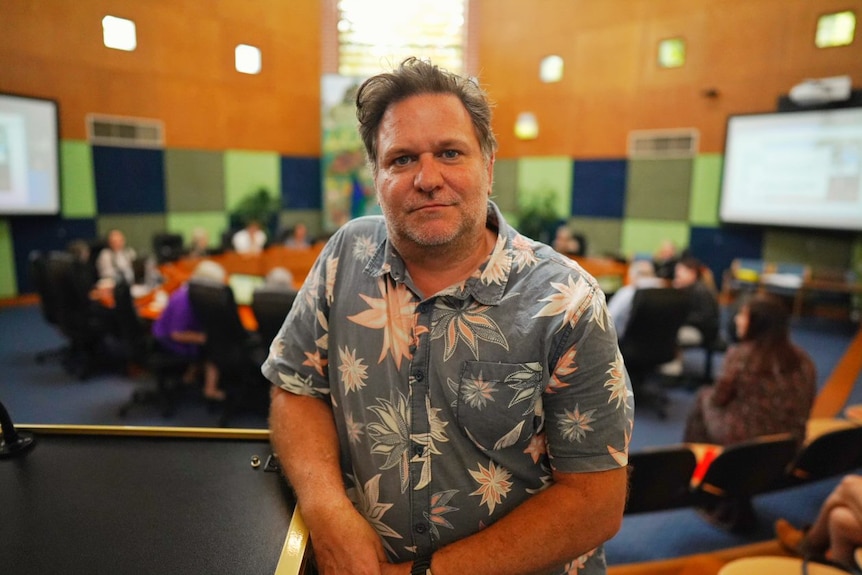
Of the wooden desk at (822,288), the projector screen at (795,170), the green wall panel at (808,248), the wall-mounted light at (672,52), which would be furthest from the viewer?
the wall-mounted light at (672,52)

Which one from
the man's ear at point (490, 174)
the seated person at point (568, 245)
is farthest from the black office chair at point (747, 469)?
the seated person at point (568, 245)

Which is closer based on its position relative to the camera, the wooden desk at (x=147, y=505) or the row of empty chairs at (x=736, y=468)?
the wooden desk at (x=147, y=505)

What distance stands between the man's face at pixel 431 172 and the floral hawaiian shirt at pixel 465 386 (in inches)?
4.3

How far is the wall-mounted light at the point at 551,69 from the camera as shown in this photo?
8992 mm

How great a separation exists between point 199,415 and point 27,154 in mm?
3099

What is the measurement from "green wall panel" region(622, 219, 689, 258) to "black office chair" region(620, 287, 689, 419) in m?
4.97

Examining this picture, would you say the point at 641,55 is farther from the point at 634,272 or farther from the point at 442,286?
the point at 442,286

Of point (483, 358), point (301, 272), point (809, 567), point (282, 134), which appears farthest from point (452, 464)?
point (301, 272)

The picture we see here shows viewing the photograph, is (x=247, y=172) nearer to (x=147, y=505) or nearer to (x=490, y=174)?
(x=490, y=174)

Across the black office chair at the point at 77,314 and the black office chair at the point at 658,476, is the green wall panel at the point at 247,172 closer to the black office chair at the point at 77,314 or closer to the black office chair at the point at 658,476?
the black office chair at the point at 77,314

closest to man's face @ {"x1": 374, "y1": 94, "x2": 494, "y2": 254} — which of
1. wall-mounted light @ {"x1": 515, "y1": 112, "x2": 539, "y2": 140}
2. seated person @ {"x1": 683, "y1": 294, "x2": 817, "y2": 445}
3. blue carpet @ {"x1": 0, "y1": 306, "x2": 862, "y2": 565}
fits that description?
blue carpet @ {"x1": 0, "y1": 306, "x2": 862, "y2": 565}

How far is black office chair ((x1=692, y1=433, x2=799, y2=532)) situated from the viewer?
7.80 ft

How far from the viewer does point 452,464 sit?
1.14m

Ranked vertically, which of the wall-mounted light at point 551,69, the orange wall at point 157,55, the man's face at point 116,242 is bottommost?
the man's face at point 116,242
